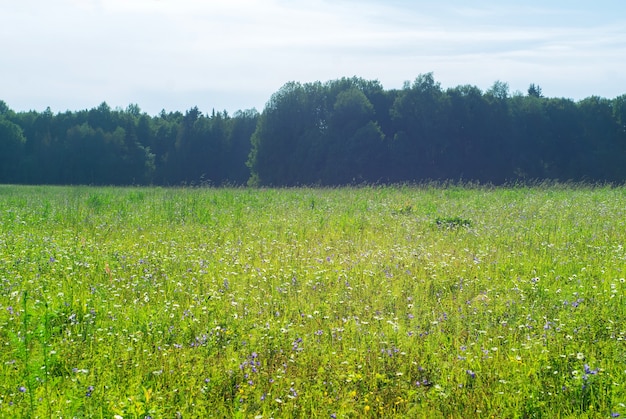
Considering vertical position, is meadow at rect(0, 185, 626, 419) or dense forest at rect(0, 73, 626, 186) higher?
dense forest at rect(0, 73, 626, 186)

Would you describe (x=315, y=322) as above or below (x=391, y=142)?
below

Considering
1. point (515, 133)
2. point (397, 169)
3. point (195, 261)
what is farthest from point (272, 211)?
point (515, 133)

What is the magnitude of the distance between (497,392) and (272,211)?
11334 mm

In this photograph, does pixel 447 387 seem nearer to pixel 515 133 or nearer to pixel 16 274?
pixel 16 274

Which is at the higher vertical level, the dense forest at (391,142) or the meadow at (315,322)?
the dense forest at (391,142)

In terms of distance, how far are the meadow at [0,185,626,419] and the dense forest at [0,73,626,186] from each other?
39525 mm

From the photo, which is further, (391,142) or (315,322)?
(391,142)

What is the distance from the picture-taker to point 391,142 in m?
54.2

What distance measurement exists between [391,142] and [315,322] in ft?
161

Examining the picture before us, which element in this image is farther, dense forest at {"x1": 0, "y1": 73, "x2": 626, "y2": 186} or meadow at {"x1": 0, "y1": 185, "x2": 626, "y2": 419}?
dense forest at {"x1": 0, "y1": 73, "x2": 626, "y2": 186}

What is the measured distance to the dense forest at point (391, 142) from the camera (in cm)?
5378

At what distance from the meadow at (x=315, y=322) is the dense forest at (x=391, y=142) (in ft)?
130

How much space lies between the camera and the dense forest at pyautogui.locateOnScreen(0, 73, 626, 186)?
53.8 metres

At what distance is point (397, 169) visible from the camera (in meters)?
53.9
